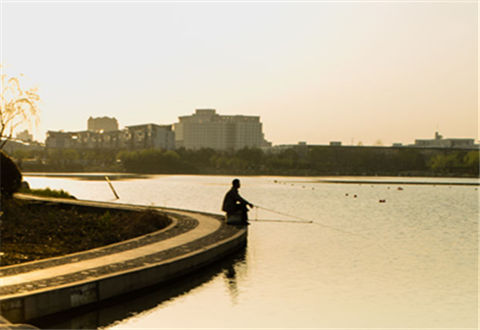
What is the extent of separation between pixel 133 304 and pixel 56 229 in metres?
10.2

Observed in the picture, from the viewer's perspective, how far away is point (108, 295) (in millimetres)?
13578

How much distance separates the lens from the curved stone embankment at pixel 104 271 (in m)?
11.8

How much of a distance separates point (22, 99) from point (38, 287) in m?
23.0

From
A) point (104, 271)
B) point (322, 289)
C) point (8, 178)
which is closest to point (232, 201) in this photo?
point (322, 289)

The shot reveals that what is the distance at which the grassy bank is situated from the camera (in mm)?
18469

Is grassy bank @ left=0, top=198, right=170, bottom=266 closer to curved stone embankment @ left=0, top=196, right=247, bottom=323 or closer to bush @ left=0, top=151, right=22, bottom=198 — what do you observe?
bush @ left=0, top=151, right=22, bottom=198

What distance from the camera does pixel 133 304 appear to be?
552 inches

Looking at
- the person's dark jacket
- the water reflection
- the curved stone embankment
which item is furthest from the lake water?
the person's dark jacket

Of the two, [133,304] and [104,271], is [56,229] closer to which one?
[104,271]

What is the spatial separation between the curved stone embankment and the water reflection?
7.4 inches

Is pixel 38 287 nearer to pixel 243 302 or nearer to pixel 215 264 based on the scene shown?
pixel 243 302

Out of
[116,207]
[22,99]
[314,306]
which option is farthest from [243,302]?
[22,99]

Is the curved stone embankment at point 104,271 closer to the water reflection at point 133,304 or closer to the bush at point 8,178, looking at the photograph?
the water reflection at point 133,304

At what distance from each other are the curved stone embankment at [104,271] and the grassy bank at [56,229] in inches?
62.0
